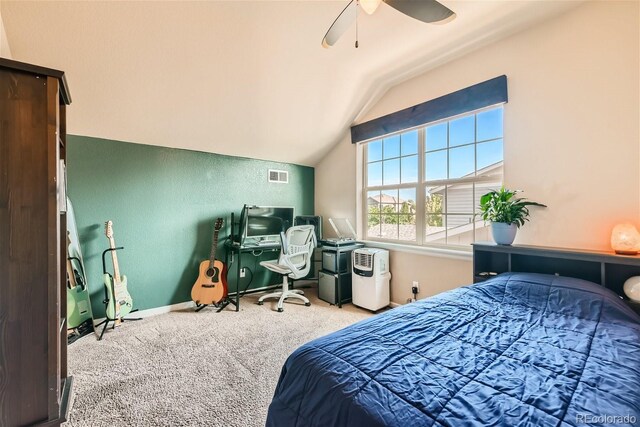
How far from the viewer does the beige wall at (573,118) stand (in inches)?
74.2

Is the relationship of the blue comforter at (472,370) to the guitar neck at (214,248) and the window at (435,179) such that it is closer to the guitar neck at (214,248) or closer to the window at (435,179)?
the window at (435,179)

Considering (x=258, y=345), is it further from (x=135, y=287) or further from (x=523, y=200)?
(x=523, y=200)

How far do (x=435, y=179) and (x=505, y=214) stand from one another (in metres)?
0.97

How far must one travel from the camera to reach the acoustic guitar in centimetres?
321

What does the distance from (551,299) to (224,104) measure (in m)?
3.22

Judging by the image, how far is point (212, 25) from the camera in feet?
7.04

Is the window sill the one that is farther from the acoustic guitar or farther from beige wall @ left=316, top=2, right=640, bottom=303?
the acoustic guitar

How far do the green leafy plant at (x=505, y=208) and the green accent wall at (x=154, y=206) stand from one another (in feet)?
9.46

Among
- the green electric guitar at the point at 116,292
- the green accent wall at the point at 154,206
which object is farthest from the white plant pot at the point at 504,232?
the green electric guitar at the point at 116,292

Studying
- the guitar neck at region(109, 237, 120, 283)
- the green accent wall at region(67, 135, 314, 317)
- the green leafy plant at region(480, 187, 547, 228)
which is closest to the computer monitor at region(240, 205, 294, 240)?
the green accent wall at region(67, 135, 314, 317)

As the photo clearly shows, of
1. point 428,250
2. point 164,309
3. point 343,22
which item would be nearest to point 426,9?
point 343,22

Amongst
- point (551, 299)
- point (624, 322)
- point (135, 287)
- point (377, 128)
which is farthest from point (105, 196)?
point (624, 322)

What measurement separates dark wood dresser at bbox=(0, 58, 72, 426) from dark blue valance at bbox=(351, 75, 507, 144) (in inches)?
117

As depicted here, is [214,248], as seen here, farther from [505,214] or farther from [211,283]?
[505,214]
